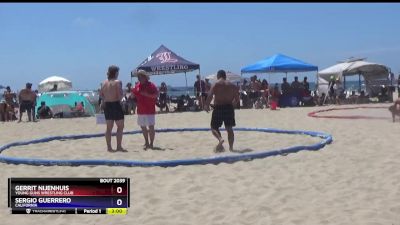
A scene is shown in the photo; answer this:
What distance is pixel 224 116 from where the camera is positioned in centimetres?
824

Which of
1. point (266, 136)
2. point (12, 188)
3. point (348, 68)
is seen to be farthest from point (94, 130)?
point (348, 68)

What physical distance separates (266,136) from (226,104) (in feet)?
7.10

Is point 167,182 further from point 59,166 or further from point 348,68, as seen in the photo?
point 348,68

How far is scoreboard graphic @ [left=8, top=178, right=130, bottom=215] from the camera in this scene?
4.66 m

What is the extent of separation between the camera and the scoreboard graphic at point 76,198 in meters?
4.66

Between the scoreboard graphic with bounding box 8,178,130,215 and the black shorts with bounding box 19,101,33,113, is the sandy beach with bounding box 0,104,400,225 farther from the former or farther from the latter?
the black shorts with bounding box 19,101,33,113

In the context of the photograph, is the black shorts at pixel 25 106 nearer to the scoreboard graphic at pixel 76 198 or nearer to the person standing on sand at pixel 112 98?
the person standing on sand at pixel 112 98

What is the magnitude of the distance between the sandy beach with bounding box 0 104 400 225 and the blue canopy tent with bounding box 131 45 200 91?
1128 centimetres

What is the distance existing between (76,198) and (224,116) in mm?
3940

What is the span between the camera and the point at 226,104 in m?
8.32

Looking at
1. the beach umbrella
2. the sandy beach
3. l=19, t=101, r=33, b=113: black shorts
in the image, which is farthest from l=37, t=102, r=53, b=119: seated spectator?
the sandy beach

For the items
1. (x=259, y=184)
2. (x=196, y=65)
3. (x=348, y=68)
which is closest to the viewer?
(x=259, y=184)

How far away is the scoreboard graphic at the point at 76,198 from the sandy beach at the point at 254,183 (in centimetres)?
8

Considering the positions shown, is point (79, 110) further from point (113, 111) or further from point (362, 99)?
point (362, 99)
